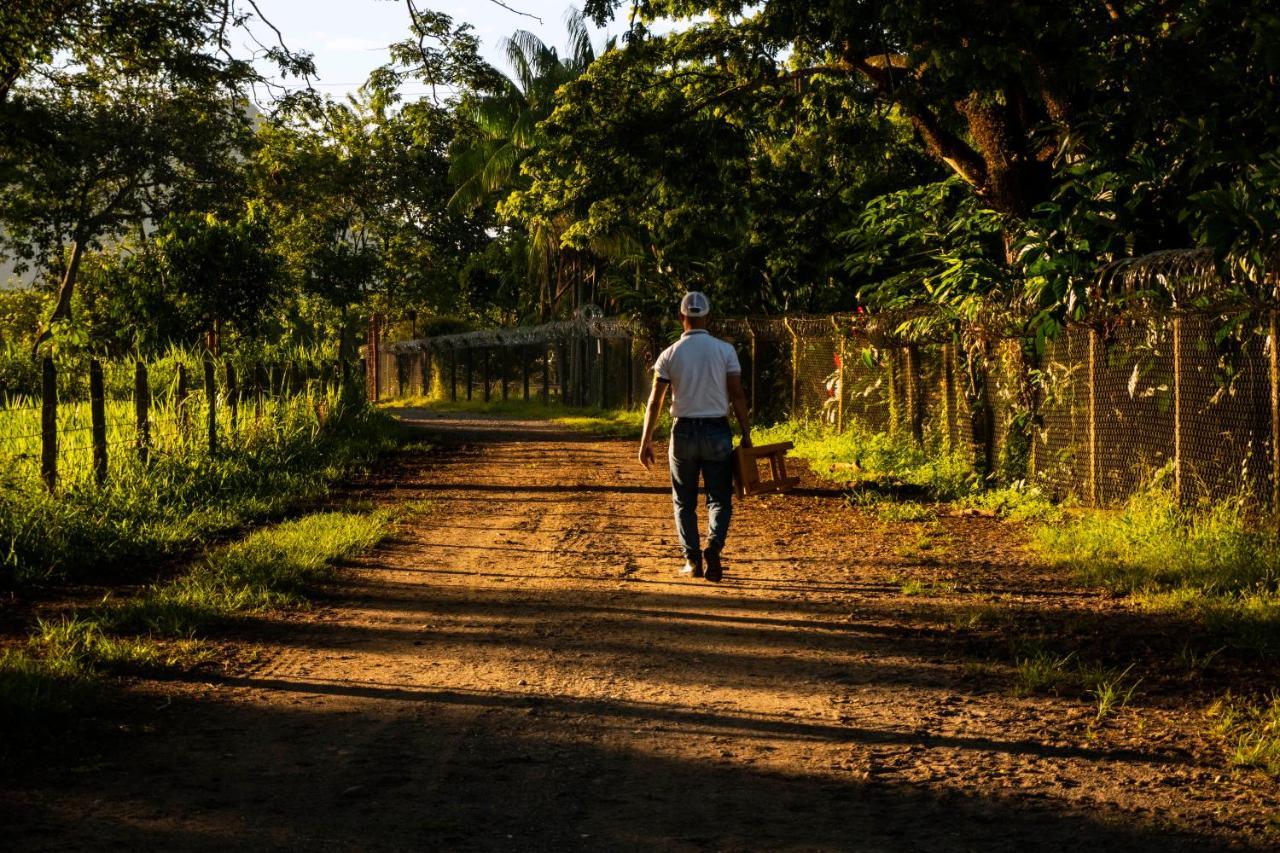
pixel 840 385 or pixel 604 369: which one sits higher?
pixel 604 369

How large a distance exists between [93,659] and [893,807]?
394 centimetres

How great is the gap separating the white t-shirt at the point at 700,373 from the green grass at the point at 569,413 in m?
12.6

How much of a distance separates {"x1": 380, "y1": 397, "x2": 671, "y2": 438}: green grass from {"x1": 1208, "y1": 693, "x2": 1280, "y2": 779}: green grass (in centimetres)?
1613

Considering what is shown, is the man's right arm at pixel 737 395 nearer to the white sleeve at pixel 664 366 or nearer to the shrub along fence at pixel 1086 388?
the white sleeve at pixel 664 366

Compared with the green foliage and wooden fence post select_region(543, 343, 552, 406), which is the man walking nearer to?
the green foliage

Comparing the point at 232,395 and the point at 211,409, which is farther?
the point at 232,395

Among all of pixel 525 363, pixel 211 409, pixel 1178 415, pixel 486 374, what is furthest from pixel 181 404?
pixel 486 374

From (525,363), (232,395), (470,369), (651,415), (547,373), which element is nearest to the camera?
(651,415)

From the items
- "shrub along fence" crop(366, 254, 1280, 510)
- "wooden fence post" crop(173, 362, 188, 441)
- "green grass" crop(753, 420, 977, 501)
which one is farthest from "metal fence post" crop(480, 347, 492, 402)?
"wooden fence post" crop(173, 362, 188, 441)

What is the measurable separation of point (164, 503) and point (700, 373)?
5.44 m

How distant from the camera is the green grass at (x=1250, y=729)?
4.77 meters

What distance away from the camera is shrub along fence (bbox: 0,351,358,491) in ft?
34.1

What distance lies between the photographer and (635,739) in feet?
16.8

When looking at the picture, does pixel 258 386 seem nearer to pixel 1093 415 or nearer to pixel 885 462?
pixel 885 462
